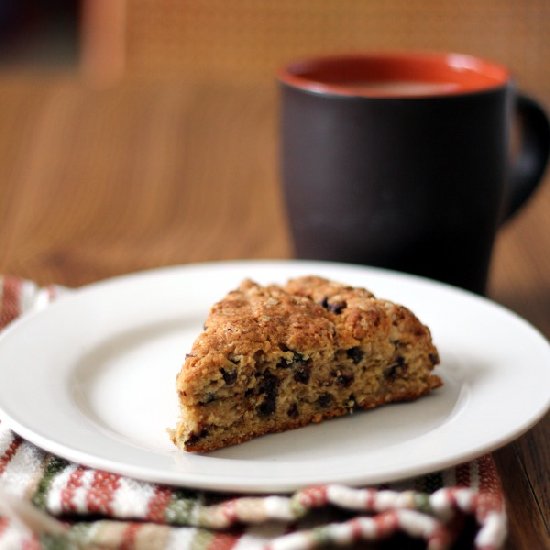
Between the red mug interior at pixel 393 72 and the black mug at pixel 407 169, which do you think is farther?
the red mug interior at pixel 393 72

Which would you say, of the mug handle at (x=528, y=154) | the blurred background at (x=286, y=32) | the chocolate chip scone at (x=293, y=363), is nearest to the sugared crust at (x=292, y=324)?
the chocolate chip scone at (x=293, y=363)

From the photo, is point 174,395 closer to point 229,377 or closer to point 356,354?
Result: point 229,377

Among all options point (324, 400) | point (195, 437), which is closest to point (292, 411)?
point (324, 400)

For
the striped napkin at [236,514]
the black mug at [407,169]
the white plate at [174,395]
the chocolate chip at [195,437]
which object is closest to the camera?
the striped napkin at [236,514]

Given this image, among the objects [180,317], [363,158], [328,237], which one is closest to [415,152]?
[363,158]

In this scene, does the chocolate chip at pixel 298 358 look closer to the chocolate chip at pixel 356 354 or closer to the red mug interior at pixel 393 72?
the chocolate chip at pixel 356 354

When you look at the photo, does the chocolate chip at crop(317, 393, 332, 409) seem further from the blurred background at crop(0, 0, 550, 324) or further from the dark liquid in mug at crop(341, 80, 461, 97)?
the dark liquid in mug at crop(341, 80, 461, 97)

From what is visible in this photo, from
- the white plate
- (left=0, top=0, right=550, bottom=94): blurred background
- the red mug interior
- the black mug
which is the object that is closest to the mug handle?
the black mug
